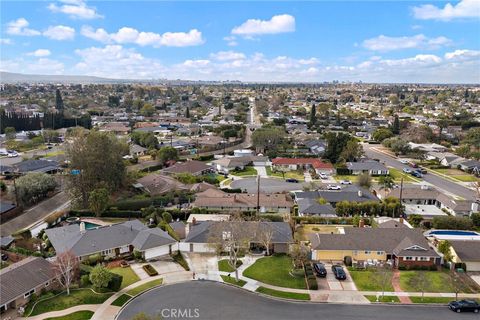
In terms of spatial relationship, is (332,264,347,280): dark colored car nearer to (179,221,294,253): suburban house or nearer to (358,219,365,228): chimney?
(179,221,294,253): suburban house

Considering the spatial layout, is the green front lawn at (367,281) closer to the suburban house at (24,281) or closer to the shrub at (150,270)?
the shrub at (150,270)

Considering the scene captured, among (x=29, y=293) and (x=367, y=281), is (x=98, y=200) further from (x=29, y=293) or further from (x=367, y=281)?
(x=367, y=281)

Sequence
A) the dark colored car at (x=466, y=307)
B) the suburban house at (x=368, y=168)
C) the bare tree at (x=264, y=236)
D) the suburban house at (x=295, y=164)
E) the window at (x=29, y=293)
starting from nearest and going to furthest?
the dark colored car at (x=466, y=307)
the window at (x=29, y=293)
the bare tree at (x=264, y=236)
the suburban house at (x=368, y=168)
the suburban house at (x=295, y=164)

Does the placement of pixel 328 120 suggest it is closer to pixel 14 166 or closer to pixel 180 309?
pixel 14 166

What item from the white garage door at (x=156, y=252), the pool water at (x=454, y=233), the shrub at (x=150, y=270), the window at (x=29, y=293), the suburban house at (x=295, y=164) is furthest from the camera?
the suburban house at (x=295, y=164)

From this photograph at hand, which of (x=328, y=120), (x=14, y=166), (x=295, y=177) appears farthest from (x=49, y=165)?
(x=328, y=120)

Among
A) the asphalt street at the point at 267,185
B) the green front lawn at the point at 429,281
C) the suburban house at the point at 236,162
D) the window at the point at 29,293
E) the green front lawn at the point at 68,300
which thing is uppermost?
the suburban house at the point at 236,162

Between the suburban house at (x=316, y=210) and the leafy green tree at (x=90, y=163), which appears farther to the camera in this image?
the leafy green tree at (x=90, y=163)

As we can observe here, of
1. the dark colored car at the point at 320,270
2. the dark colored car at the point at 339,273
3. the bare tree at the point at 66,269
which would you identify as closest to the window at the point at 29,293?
the bare tree at the point at 66,269

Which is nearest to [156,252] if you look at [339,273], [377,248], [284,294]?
[284,294]
